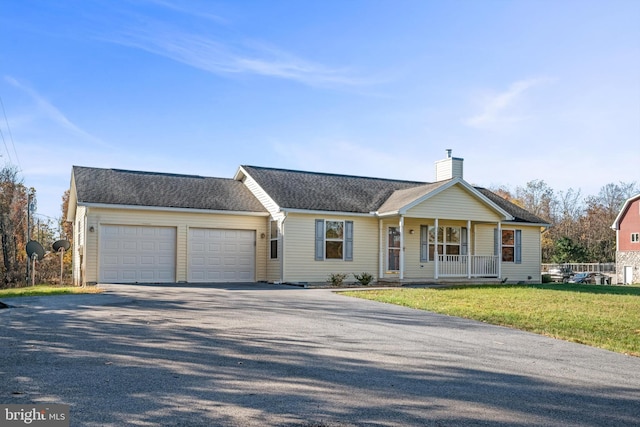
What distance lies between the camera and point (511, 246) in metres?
26.1

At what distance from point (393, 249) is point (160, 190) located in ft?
30.4

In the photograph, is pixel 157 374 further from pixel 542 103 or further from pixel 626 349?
pixel 542 103

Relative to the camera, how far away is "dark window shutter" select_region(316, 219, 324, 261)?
71.7 feet

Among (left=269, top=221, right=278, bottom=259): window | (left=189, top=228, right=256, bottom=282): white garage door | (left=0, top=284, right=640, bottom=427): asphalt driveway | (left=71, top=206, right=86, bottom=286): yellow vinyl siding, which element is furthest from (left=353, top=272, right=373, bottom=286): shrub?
(left=0, top=284, right=640, bottom=427): asphalt driveway

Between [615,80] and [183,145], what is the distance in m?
17.3

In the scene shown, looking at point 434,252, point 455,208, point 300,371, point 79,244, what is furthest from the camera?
point 434,252

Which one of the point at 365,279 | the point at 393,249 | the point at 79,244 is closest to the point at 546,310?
the point at 365,279

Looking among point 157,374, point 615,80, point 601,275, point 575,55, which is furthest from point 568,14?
point 601,275

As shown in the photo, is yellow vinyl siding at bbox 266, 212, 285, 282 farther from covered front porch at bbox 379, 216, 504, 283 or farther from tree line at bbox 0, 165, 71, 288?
tree line at bbox 0, 165, 71, 288

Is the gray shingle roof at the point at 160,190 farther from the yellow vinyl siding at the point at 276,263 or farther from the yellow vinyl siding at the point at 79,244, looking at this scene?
the yellow vinyl siding at the point at 276,263

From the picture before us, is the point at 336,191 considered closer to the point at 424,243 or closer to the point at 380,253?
the point at 380,253

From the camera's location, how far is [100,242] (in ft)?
65.4

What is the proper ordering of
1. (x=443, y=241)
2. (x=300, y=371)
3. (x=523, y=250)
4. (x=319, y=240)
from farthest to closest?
(x=523, y=250), (x=443, y=241), (x=319, y=240), (x=300, y=371)

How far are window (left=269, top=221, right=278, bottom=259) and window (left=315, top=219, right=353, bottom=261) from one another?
1522mm
